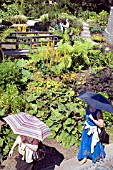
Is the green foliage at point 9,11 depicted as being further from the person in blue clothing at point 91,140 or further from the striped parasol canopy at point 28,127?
the striped parasol canopy at point 28,127

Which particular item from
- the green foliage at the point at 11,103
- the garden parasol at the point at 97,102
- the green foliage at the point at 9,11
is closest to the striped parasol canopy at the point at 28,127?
the garden parasol at the point at 97,102

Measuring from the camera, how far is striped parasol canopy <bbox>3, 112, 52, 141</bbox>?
15.3 feet

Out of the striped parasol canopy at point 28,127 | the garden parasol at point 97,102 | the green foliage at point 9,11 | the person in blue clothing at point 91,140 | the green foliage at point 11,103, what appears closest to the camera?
the striped parasol canopy at point 28,127

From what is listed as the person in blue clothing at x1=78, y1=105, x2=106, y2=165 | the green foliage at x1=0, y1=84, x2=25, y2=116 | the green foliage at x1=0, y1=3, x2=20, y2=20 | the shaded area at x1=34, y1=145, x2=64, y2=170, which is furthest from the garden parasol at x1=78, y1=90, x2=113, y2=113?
the green foliage at x1=0, y1=3, x2=20, y2=20

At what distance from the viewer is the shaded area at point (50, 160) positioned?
587 cm

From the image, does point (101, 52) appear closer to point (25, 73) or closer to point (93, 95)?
point (25, 73)

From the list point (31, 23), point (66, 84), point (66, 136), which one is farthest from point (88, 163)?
point (31, 23)

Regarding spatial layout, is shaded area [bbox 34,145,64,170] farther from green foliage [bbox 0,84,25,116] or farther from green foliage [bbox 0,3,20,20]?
green foliage [bbox 0,3,20,20]

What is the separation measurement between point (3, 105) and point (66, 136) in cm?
182

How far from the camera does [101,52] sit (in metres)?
12.9

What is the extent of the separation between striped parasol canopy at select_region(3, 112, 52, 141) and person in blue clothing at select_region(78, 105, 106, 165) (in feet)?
3.50

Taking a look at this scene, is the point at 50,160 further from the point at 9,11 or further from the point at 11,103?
the point at 9,11

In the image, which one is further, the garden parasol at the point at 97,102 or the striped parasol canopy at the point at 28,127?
the garden parasol at the point at 97,102

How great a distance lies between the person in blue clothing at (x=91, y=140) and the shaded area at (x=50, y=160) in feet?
1.56
